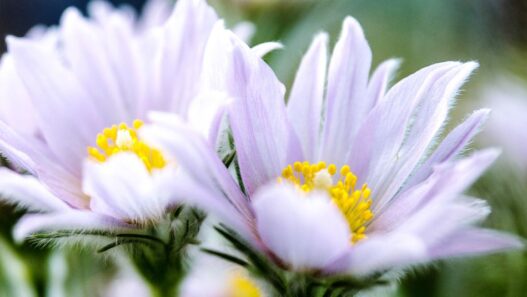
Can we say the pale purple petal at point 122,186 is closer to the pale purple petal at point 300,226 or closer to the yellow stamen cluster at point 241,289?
the pale purple petal at point 300,226

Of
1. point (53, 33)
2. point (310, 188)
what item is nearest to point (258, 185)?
point (310, 188)

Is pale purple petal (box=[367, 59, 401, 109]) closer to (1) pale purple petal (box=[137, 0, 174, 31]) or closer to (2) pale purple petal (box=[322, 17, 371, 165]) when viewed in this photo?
(2) pale purple petal (box=[322, 17, 371, 165])

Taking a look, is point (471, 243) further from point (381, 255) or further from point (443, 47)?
point (443, 47)

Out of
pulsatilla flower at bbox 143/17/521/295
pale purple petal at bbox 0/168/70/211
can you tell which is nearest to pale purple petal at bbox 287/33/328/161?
pulsatilla flower at bbox 143/17/521/295

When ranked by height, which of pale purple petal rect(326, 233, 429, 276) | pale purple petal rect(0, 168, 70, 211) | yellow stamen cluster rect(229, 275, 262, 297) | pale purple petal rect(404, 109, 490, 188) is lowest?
yellow stamen cluster rect(229, 275, 262, 297)

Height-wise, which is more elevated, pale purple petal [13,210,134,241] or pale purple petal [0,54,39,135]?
pale purple petal [0,54,39,135]

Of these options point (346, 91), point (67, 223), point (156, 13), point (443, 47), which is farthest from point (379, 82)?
point (443, 47)

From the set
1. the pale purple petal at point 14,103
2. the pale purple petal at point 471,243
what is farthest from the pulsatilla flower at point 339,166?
the pale purple petal at point 14,103
